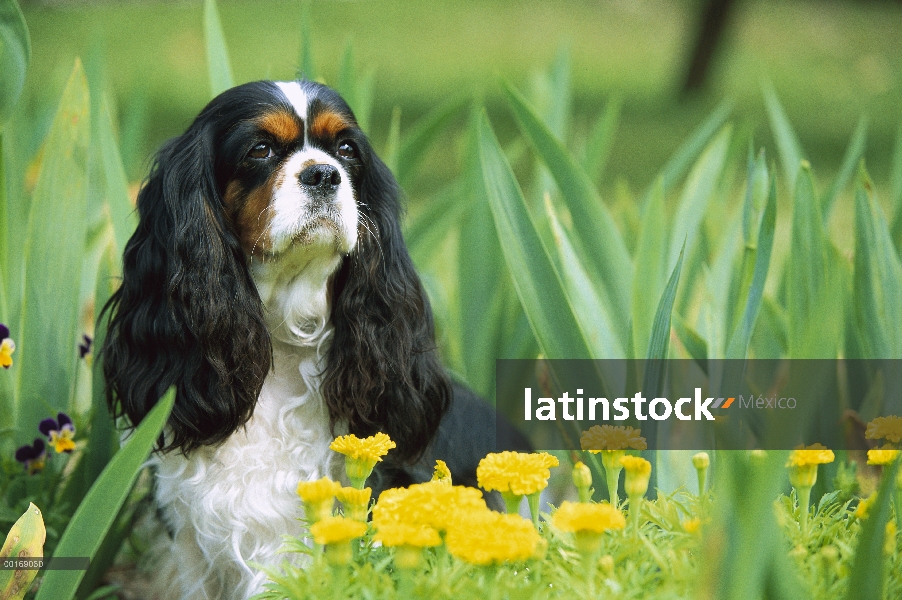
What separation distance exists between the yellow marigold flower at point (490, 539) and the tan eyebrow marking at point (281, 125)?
42.8 inches

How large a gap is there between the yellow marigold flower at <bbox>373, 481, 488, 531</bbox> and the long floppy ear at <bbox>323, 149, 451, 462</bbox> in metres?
0.83

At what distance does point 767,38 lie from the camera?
525 inches

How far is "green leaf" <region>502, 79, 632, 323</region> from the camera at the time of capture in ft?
6.91

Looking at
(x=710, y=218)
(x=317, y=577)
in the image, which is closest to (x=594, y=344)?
(x=317, y=577)

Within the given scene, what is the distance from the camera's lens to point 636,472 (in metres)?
1.33

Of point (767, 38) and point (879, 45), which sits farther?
point (767, 38)

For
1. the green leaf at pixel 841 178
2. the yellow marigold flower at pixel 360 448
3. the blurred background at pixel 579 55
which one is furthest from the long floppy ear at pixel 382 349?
the blurred background at pixel 579 55

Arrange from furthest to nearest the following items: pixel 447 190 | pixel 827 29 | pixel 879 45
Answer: pixel 827 29
pixel 879 45
pixel 447 190

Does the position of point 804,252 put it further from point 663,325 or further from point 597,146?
point 597,146

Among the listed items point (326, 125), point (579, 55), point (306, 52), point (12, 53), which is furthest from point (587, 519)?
point (579, 55)

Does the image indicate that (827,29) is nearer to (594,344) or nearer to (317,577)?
(594,344)

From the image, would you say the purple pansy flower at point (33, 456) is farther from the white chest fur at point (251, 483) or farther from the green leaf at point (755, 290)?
the green leaf at point (755, 290)

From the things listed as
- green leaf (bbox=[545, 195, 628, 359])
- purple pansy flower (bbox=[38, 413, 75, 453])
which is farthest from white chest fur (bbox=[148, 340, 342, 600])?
green leaf (bbox=[545, 195, 628, 359])

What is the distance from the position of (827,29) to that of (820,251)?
12534mm
